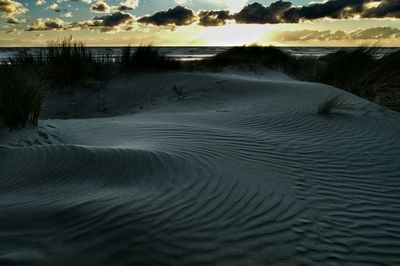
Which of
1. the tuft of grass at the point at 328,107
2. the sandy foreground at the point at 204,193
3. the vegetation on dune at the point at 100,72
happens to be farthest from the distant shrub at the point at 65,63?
the tuft of grass at the point at 328,107

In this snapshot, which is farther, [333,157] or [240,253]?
[333,157]

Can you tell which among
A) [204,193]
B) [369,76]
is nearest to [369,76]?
[369,76]

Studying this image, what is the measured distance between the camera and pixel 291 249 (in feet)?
7.27

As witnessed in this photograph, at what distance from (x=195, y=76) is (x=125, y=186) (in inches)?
279

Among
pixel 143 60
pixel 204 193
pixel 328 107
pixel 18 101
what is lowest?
pixel 204 193

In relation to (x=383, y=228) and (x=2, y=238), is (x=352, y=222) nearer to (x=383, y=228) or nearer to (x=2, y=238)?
(x=383, y=228)

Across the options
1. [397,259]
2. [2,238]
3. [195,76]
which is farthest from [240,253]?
[195,76]

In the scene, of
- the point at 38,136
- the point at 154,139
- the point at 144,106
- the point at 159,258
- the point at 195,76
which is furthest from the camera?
the point at 195,76

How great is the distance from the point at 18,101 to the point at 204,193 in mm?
2428

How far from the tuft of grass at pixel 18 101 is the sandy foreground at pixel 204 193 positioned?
14 cm

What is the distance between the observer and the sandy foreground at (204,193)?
212 cm

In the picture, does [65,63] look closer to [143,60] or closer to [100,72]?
[100,72]

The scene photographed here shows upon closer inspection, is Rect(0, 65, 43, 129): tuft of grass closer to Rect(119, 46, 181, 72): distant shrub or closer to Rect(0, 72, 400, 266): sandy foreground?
Rect(0, 72, 400, 266): sandy foreground

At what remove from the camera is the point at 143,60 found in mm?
10977
